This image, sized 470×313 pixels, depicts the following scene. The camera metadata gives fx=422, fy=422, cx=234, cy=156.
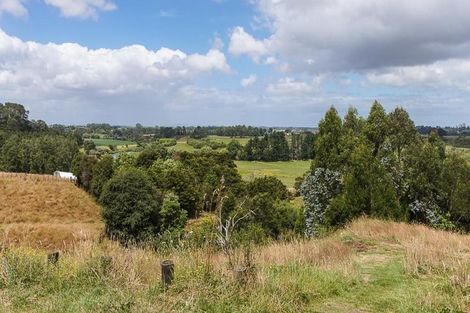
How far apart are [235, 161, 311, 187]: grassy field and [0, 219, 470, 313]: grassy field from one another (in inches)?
2412

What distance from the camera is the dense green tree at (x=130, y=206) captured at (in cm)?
3491

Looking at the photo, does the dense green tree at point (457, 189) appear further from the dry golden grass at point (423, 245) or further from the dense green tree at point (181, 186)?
the dense green tree at point (181, 186)

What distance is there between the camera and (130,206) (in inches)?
1390

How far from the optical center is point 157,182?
4731cm

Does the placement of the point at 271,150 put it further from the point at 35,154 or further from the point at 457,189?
the point at 457,189

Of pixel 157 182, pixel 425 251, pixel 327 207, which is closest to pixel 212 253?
pixel 425 251

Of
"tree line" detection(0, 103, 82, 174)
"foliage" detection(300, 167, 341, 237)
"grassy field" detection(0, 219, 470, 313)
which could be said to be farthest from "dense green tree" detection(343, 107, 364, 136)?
"tree line" detection(0, 103, 82, 174)

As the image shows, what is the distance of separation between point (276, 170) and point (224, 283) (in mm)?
82290

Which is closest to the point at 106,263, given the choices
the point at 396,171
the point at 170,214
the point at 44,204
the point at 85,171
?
the point at 396,171

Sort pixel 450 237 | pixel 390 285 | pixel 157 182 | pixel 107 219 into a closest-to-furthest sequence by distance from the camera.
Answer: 1. pixel 390 285
2. pixel 450 237
3. pixel 107 219
4. pixel 157 182

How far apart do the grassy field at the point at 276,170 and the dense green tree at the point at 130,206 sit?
3576 cm

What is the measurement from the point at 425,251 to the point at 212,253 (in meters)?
4.37

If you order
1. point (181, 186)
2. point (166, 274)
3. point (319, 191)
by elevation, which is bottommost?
point (181, 186)

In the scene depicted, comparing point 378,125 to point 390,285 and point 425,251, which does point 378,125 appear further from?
point 390,285
